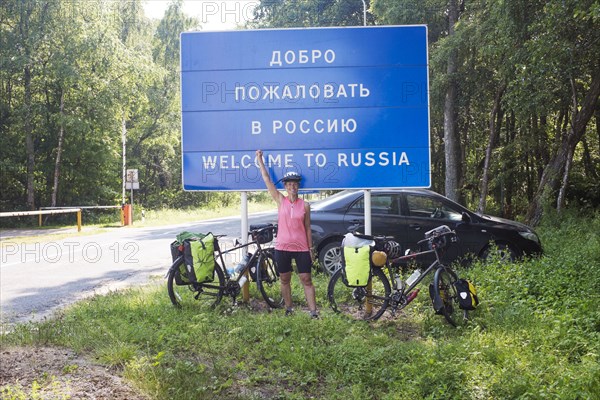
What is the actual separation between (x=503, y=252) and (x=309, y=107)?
4.80 metres

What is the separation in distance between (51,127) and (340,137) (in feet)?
86.4

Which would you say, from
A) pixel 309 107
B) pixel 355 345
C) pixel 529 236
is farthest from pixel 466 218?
pixel 355 345

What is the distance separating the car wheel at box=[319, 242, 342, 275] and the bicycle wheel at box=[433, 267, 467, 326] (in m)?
3.19

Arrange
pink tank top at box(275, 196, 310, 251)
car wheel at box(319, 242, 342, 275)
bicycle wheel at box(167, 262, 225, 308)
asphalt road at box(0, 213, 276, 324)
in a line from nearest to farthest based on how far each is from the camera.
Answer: pink tank top at box(275, 196, 310, 251)
bicycle wheel at box(167, 262, 225, 308)
asphalt road at box(0, 213, 276, 324)
car wheel at box(319, 242, 342, 275)

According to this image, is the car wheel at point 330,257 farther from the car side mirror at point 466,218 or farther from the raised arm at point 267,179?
the raised arm at point 267,179

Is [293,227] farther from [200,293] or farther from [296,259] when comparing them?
[200,293]

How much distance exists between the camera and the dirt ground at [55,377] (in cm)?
432

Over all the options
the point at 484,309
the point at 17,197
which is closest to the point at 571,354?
the point at 484,309

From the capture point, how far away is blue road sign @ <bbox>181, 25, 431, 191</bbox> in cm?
763

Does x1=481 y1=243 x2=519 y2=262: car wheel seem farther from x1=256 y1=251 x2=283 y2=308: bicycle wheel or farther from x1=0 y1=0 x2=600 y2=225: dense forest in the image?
x1=0 y1=0 x2=600 y2=225: dense forest

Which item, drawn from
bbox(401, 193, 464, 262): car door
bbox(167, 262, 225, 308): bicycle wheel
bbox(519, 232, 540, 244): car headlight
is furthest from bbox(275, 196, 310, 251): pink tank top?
bbox(519, 232, 540, 244): car headlight

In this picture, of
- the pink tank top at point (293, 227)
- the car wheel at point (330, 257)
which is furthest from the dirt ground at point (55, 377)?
the car wheel at point (330, 257)

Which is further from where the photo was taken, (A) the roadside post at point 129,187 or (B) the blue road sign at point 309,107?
(A) the roadside post at point 129,187

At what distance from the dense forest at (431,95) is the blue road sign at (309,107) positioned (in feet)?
13.8
